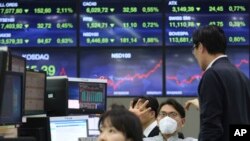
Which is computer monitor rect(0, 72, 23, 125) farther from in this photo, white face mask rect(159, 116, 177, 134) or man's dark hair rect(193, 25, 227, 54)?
white face mask rect(159, 116, 177, 134)

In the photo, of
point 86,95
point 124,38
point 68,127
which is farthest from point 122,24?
point 68,127

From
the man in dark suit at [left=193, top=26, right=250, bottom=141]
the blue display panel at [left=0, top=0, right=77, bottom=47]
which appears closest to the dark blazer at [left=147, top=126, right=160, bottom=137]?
the man in dark suit at [left=193, top=26, right=250, bottom=141]

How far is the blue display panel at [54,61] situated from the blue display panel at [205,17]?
1.11 meters

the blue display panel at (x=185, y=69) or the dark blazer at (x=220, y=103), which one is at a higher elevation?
the blue display panel at (x=185, y=69)

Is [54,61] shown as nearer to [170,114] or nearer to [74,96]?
[74,96]

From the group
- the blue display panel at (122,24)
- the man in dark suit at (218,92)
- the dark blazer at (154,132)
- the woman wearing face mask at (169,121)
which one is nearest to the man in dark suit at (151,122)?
the dark blazer at (154,132)

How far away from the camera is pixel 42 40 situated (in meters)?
6.25

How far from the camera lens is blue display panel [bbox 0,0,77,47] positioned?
20.5 feet

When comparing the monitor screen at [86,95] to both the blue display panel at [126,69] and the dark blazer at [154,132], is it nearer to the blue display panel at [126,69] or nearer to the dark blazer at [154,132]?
the dark blazer at [154,132]

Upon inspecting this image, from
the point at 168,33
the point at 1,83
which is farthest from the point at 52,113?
the point at 168,33

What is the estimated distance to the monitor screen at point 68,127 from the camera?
3.93m

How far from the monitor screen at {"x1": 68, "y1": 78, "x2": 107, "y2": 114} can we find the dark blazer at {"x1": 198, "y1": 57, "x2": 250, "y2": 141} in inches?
68.2

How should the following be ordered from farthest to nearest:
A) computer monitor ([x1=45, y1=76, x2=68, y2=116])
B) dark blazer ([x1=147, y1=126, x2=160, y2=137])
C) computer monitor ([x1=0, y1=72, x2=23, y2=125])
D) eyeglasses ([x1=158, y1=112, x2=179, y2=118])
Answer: computer monitor ([x1=45, y1=76, x2=68, y2=116]), dark blazer ([x1=147, y1=126, x2=160, y2=137]), eyeglasses ([x1=158, y1=112, x2=179, y2=118]), computer monitor ([x1=0, y1=72, x2=23, y2=125])

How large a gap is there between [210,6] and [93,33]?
1.37 m
